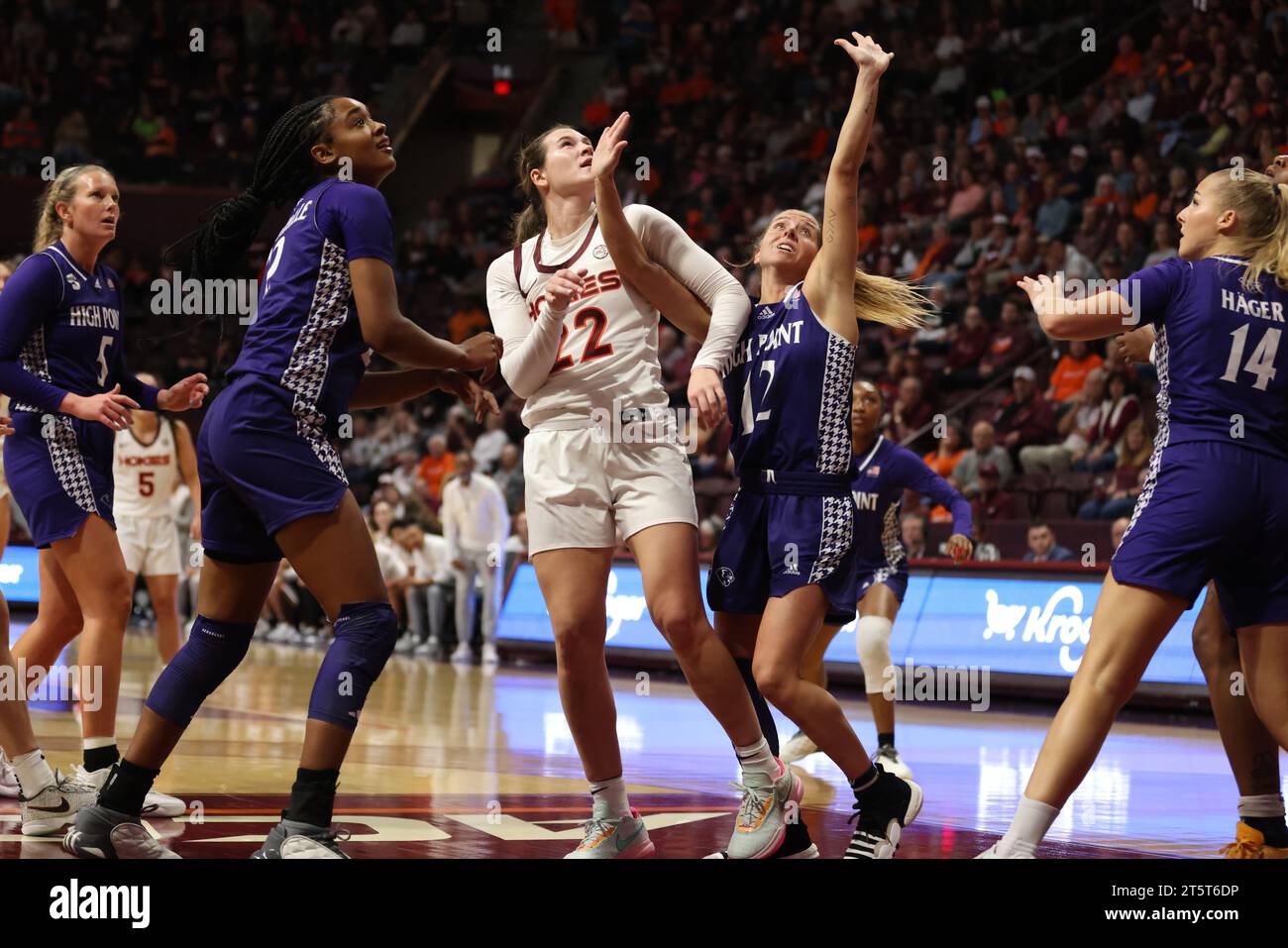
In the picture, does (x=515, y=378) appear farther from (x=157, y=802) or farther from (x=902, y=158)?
(x=902, y=158)

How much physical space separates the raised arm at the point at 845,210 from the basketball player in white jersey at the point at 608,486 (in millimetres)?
277

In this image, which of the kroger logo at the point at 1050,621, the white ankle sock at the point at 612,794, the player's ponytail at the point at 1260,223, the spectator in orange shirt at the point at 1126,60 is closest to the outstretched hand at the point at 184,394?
the white ankle sock at the point at 612,794

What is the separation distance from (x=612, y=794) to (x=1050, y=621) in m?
6.54

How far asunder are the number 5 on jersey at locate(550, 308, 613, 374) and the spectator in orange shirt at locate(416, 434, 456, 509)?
12716 mm

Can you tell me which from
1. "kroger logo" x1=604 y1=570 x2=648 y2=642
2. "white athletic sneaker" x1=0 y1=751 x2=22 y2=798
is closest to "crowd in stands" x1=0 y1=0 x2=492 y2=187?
Answer: "kroger logo" x1=604 y1=570 x2=648 y2=642

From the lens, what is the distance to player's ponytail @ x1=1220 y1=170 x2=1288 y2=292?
13.5ft

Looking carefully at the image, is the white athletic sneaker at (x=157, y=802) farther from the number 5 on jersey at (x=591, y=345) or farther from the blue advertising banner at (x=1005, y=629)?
the blue advertising banner at (x=1005, y=629)

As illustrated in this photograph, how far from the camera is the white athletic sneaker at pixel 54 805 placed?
4.88 meters

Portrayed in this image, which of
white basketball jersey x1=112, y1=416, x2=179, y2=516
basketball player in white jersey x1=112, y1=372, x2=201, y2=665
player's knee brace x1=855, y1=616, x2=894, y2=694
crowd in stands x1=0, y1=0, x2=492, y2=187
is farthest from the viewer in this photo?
crowd in stands x1=0, y1=0, x2=492, y2=187

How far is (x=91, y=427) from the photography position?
5402 mm

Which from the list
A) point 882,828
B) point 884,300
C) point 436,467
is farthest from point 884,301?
point 436,467

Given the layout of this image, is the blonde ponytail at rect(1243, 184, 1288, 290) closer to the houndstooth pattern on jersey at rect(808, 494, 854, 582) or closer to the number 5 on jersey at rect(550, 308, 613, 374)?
the houndstooth pattern on jersey at rect(808, 494, 854, 582)
